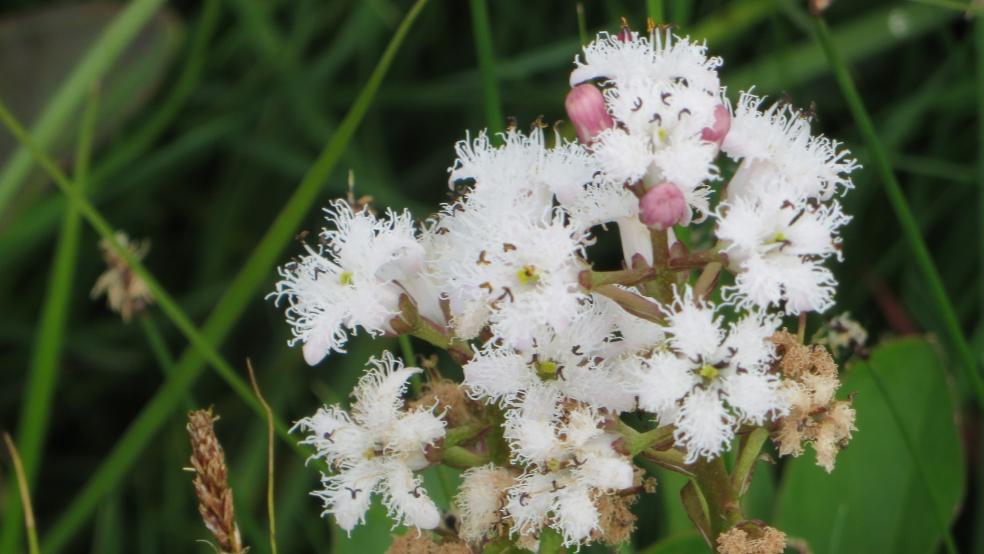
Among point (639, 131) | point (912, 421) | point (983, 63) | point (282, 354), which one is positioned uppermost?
point (983, 63)

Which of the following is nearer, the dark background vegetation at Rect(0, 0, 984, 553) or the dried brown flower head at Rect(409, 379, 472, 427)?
the dried brown flower head at Rect(409, 379, 472, 427)

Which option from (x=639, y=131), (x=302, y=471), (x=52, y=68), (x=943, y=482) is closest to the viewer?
(x=639, y=131)

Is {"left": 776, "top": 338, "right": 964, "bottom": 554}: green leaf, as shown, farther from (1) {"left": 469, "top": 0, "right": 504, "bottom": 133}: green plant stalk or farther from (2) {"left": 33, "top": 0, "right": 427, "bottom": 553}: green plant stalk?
(2) {"left": 33, "top": 0, "right": 427, "bottom": 553}: green plant stalk

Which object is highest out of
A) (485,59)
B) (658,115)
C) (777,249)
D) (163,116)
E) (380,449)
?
(163,116)

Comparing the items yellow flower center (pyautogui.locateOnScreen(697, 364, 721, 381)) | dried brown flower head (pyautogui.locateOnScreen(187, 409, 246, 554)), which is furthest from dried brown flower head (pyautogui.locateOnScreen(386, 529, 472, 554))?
yellow flower center (pyautogui.locateOnScreen(697, 364, 721, 381))

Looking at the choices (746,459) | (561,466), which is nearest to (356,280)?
(561,466)

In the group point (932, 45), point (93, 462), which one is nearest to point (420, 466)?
point (93, 462)

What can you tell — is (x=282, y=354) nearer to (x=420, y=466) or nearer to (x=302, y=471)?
(x=302, y=471)

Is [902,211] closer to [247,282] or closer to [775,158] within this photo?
[775,158]
